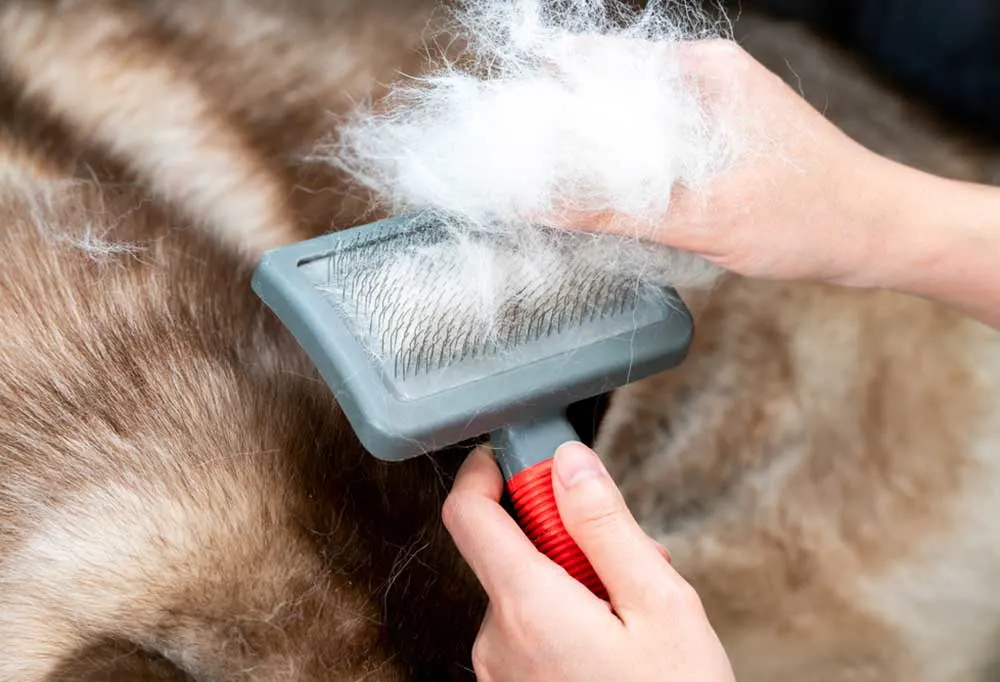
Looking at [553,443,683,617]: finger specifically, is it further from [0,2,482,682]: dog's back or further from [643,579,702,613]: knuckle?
[0,2,482,682]: dog's back

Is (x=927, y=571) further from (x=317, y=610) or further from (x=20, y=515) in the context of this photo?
(x=20, y=515)

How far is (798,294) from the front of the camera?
794 millimetres

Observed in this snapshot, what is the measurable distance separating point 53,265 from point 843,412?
606 millimetres

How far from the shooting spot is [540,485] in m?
0.55

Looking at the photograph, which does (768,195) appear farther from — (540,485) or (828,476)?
(828,476)

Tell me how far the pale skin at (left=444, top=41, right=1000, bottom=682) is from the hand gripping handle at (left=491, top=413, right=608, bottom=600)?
0.02 meters

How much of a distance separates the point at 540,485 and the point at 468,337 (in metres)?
0.10

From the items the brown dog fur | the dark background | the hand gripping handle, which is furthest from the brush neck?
the dark background

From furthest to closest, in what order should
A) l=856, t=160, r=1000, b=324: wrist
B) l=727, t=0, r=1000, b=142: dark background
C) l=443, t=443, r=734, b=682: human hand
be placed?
1. l=727, t=0, r=1000, b=142: dark background
2. l=856, t=160, r=1000, b=324: wrist
3. l=443, t=443, r=734, b=682: human hand

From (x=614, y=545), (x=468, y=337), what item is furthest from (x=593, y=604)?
(x=468, y=337)

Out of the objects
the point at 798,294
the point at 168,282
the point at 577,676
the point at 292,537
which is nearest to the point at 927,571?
the point at 798,294

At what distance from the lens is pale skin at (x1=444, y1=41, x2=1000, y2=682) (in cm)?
51

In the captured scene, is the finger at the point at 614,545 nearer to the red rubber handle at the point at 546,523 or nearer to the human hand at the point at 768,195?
the red rubber handle at the point at 546,523

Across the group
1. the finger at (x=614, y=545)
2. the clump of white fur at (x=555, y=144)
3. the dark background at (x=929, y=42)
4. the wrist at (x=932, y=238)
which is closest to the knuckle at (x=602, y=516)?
the finger at (x=614, y=545)
